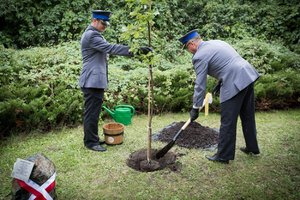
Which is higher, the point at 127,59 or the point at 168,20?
the point at 168,20

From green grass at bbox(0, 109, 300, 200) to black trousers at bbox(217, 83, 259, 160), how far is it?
0.88ft

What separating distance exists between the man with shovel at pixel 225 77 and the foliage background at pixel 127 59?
0.62m

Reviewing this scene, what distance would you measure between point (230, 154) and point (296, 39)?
8341 millimetres

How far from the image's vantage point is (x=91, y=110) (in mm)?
5176

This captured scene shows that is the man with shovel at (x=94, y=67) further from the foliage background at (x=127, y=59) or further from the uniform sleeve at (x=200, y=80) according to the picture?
the uniform sleeve at (x=200, y=80)

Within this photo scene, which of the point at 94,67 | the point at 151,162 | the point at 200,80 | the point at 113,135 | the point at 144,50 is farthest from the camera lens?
the point at 113,135

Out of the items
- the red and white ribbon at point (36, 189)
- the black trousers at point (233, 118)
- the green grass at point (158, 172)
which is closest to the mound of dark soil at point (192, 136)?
the green grass at point (158, 172)

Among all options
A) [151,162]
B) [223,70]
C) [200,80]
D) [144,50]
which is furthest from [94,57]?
[223,70]

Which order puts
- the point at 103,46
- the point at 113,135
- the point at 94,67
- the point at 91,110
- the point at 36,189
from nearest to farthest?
the point at 36,189 < the point at 103,46 < the point at 94,67 < the point at 91,110 < the point at 113,135

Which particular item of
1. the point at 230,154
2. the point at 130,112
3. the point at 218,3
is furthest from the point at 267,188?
the point at 218,3

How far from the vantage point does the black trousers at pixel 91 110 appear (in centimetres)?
514

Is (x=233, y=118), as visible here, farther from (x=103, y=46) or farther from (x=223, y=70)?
(x=103, y=46)

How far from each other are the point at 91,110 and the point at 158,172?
60.2 inches

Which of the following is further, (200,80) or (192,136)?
(192,136)
